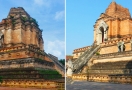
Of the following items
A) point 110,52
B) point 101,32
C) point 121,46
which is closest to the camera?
point 121,46

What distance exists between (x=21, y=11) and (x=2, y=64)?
676 centimetres

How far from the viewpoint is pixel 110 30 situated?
1966cm

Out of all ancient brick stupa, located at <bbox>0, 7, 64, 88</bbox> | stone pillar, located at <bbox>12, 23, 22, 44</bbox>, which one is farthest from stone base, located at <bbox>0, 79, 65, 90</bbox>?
stone pillar, located at <bbox>12, 23, 22, 44</bbox>

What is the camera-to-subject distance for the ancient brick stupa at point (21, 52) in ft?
40.1

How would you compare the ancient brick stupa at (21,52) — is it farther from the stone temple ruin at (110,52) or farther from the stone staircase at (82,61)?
the stone temple ruin at (110,52)

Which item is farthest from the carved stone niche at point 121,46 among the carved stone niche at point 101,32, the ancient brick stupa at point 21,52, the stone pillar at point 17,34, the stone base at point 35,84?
the stone pillar at point 17,34

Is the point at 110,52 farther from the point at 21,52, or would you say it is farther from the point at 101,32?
the point at 21,52

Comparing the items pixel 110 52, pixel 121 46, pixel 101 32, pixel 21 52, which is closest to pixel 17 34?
pixel 21 52

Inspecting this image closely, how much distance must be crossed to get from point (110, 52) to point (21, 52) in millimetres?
8321

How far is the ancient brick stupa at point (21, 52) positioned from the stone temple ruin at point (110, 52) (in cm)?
273

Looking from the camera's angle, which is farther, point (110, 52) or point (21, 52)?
point (110, 52)

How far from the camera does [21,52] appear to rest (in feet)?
49.4

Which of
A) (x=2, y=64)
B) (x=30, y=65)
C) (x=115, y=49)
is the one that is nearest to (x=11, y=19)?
(x=2, y=64)

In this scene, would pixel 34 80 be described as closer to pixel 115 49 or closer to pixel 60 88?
pixel 60 88
